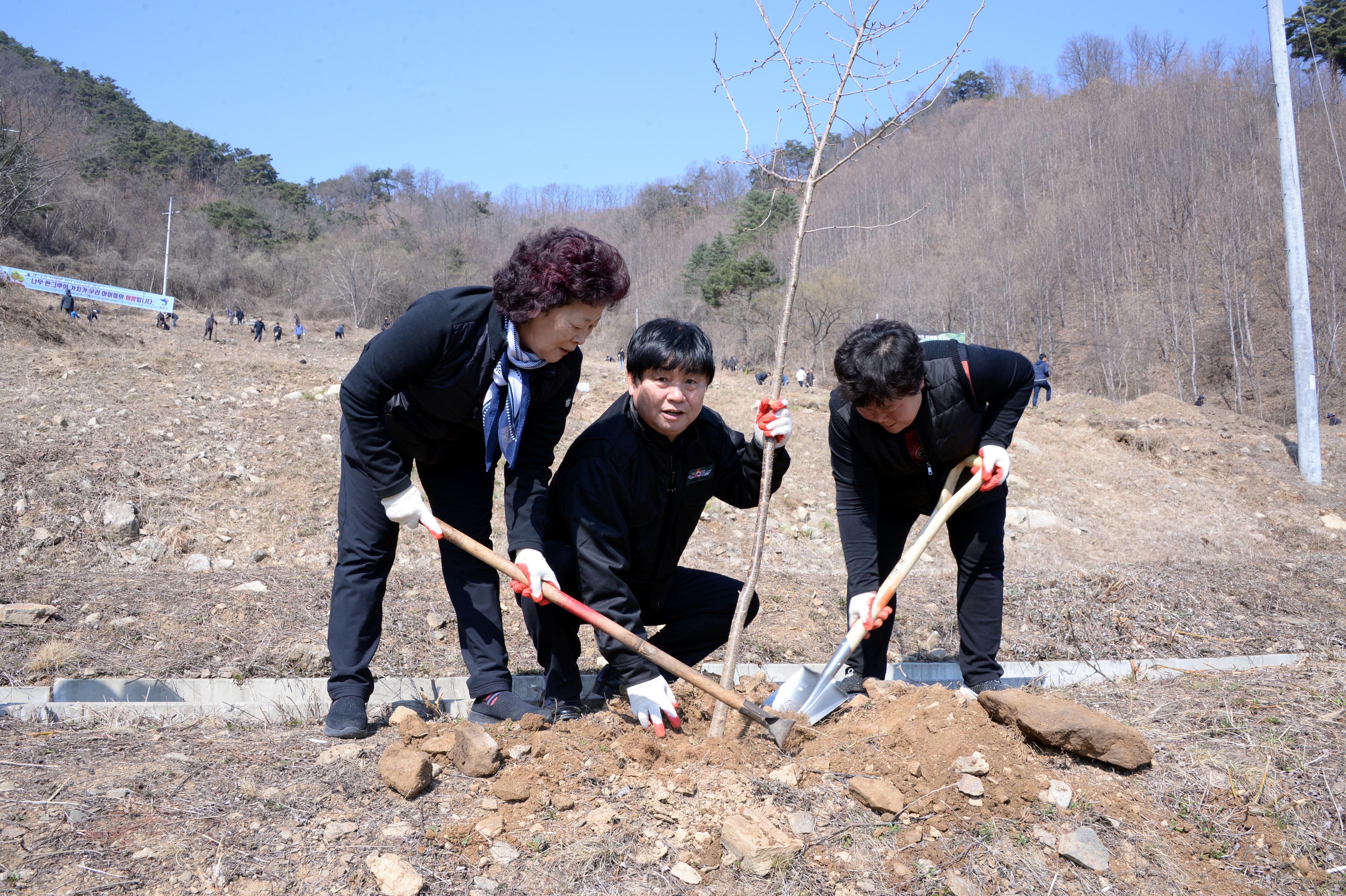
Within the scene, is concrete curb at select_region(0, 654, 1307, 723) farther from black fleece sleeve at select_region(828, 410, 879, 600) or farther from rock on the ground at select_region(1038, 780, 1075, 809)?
rock on the ground at select_region(1038, 780, 1075, 809)

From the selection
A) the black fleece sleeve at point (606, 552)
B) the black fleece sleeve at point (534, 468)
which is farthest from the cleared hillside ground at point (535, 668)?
the black fleece sleeve at point (534, 468)

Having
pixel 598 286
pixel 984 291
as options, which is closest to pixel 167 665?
pixel 598 286

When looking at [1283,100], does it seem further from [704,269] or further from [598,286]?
[704,269]

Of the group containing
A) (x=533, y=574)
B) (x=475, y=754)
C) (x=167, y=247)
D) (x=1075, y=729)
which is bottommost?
(x=475, y=754)

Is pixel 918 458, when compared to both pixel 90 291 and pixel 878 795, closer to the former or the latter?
pixel 878 795

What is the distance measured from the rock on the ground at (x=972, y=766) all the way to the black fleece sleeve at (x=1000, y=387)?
3.95ft

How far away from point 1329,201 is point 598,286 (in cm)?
3875

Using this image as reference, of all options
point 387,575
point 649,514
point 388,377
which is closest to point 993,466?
point 649,514

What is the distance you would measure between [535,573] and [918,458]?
149 centimetres

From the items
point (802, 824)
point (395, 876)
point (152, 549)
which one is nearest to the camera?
point (395, 876)

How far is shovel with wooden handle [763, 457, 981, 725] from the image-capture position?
2.80 meters

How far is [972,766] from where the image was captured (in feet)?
7.43

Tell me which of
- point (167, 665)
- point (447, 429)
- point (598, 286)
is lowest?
point (167, 665)

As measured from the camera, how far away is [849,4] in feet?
9.52
